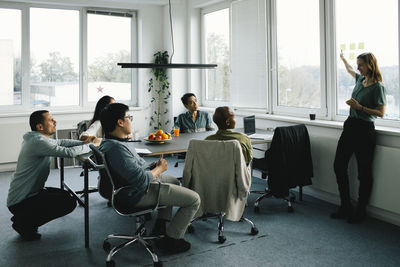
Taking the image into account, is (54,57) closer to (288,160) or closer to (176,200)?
(288,160)

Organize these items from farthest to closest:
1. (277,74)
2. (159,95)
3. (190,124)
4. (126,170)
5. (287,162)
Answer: (159,95)
(277,74)
(190,124)
(287,162)
(126,170)

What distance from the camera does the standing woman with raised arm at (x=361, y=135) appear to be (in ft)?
12.1

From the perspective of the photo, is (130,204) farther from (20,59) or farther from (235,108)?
(20,59)

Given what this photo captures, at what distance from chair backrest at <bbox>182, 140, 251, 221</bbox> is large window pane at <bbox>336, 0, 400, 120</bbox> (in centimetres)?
184

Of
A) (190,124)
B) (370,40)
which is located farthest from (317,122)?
(190,124)

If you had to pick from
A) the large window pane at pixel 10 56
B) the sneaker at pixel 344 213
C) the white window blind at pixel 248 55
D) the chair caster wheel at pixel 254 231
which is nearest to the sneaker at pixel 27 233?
the chair caster wheel at pixel 254 231

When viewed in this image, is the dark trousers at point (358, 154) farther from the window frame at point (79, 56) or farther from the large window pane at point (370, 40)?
the window frame at point (79, 56)

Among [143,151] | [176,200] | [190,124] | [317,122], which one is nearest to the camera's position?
[176,200]

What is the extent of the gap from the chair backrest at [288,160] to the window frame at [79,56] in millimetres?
4099

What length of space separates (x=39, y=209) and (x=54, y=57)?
160 inches

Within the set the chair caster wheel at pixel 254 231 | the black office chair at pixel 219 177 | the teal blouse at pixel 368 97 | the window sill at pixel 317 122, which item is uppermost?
the teal blouse at pixel 368 97

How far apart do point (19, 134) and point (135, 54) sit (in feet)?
8.37

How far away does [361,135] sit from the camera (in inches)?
148

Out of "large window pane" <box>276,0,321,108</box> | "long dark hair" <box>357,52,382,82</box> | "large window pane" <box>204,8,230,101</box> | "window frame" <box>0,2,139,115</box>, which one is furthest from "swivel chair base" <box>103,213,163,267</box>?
"window frame" <box>0,2,139,115</box>
